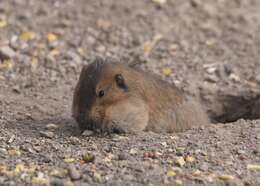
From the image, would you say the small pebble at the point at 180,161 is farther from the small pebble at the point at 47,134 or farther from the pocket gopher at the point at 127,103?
the small pebble at the point at 47,134

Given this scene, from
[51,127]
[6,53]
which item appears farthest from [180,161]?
[6,53]

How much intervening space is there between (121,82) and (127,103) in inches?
9.8

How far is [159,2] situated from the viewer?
1093 centimetres

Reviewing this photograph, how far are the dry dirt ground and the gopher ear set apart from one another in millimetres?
538

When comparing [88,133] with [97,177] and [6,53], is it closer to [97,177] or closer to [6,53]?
[97,177]

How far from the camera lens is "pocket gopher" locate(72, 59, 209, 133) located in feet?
22.7

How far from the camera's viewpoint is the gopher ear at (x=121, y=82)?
7.09 metres

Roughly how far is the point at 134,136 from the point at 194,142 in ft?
2.19

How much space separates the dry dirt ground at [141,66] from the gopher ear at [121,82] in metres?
0.54

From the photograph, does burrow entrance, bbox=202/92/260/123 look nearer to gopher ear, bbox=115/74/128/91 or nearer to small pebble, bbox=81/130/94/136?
gopher ear, bbox=115/74/128/91

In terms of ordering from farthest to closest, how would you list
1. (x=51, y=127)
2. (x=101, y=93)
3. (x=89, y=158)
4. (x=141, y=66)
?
1. (x=141, y=66)
2. (x=51, y=127)
3. (x=101, y=93)
4. (x=89, y=158)

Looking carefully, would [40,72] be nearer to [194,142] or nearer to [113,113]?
[113,113]

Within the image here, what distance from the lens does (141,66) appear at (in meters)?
9.51

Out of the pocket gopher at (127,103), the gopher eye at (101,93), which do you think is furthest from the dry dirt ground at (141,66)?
the gopher eye at (101,93)
